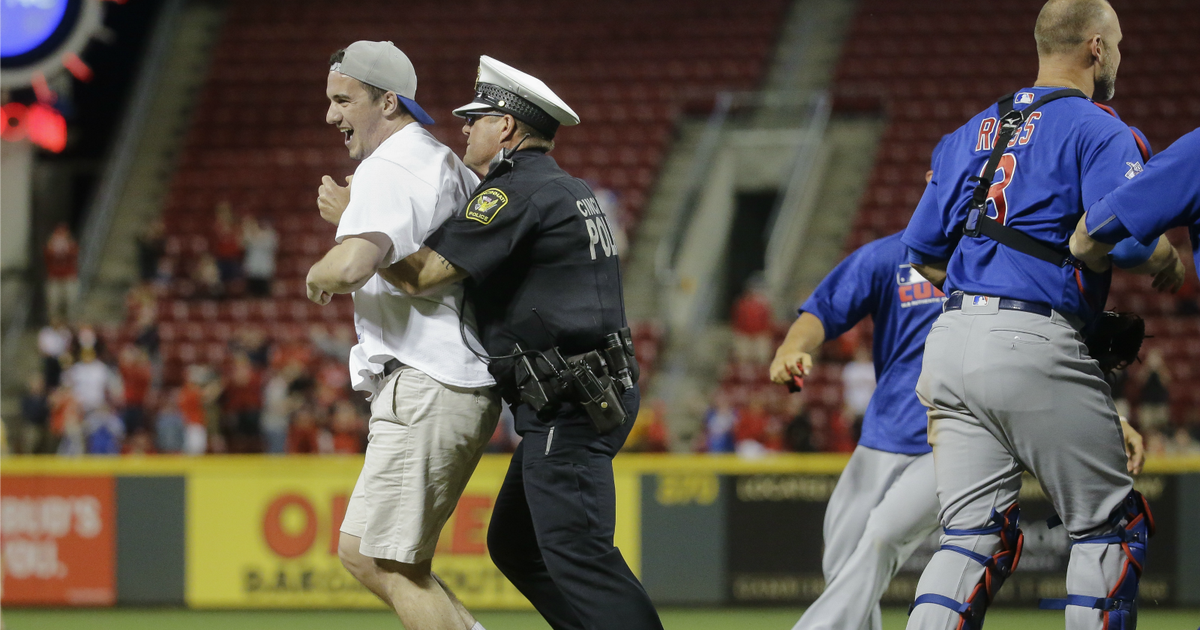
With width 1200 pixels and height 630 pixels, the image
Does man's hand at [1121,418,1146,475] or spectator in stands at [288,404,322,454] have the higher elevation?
man's hand at [1121,418,1146,475]

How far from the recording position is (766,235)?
17.0m

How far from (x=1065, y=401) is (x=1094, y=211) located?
52cm

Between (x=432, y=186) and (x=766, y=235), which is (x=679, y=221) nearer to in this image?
(x=766, y=235)

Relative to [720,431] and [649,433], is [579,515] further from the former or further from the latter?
[720,431]

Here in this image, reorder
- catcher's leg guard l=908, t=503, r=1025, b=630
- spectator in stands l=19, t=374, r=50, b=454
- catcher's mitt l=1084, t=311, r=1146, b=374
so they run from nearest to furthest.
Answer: catcher's leg guard l=908, t=503, r=1025, b=630 < catcher's mitt l=1084, t=311, r=1146, b=374 < spectator in stands l=19, t=374, r=50, b=454

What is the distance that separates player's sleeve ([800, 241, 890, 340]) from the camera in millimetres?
5086

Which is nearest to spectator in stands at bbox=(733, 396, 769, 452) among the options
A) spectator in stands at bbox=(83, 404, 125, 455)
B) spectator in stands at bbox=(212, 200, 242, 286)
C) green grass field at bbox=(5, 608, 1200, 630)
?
green grass field at bbox=(5, 608, 1200, 630)

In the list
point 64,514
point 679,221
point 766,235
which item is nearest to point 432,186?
point 64,514

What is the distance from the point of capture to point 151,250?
1689cm

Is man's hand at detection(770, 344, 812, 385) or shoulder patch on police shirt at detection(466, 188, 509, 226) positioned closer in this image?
shoulder patch on police shirt at detection(466, 188, 509, 226)

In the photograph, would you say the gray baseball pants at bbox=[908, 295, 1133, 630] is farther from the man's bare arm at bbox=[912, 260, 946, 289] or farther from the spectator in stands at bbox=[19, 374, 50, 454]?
the spectator in stands at bbox=[19, 374, 50, 454]

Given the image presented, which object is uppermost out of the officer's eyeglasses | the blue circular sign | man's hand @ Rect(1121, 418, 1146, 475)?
the blue circular sign

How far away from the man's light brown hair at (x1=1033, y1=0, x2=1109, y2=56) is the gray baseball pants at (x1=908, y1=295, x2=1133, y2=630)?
79 centimetres

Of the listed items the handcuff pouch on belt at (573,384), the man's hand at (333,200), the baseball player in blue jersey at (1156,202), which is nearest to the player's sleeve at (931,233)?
the baseball player in blue jersey at (1156,202)
